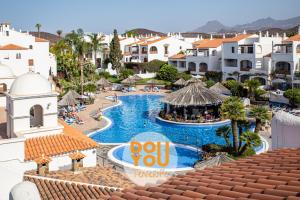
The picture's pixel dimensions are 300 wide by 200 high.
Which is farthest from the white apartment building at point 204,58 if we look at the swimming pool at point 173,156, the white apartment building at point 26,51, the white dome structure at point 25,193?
the white dome structure at point 25,193

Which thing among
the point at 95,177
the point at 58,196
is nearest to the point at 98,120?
the point at 95,177

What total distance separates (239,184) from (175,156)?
21168mm

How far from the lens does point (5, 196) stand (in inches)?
426

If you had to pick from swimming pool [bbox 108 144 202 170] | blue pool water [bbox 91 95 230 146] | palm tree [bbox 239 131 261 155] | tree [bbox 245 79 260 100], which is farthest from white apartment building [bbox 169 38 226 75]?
palm tree [bbox 239 131 261 155]

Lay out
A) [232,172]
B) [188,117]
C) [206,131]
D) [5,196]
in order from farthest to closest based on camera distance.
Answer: [188,117], [206,131], [5,196], [232,172]

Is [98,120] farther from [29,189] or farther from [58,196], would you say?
[29,189]

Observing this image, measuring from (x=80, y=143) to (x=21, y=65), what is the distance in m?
34.4

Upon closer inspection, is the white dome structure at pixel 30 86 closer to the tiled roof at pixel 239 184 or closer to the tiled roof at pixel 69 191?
the tiled roof at pixel 69 191

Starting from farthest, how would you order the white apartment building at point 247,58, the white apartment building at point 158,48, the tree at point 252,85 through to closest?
the white apartment building at point 158,48 < the white apartment building at point 247,58 < the tree at point 252,85

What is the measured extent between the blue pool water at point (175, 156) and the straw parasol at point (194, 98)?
9.71 m

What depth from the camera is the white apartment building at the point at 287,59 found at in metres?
50.2

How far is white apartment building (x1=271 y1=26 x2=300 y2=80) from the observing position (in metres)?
50.2

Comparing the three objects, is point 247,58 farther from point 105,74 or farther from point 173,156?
point 173,156

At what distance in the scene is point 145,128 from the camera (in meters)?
35.0
